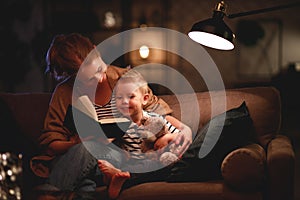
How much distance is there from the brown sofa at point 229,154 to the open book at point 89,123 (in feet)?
→ 0.90

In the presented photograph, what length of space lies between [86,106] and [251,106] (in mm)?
851

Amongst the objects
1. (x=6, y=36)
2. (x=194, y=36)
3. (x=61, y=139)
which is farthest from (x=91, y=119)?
(x=6, y=36)

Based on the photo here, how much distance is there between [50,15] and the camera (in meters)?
6.65

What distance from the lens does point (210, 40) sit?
2193 millimetres

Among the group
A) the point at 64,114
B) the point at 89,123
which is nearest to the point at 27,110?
the point at 64,114

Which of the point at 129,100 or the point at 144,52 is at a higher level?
the point at 129,100

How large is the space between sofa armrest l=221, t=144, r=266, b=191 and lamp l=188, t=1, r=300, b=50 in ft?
1.57

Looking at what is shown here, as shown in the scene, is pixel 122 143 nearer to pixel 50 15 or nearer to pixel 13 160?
pixel 13 160

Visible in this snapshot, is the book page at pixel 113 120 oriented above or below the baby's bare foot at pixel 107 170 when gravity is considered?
above

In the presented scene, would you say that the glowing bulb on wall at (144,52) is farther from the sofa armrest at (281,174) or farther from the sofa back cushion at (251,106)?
the sofa armrest at (281,174)

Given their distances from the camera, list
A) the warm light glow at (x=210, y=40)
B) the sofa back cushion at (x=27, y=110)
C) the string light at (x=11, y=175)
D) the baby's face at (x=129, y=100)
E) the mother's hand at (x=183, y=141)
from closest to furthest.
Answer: the string light at (x=11, y=175)
the warm light glow at (x=210, y=40)
the mother's hand at (x=183, y=141)
the baby's face at (x=129, y=100)
the sofa back cushion at (x=27, y=110)

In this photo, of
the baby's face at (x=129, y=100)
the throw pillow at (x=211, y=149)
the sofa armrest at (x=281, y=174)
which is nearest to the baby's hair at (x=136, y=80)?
the baby's face at (x=129, y=100)

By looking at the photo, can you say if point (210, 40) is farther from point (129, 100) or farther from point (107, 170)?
point (107, 170)

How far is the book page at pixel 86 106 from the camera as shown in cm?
245
